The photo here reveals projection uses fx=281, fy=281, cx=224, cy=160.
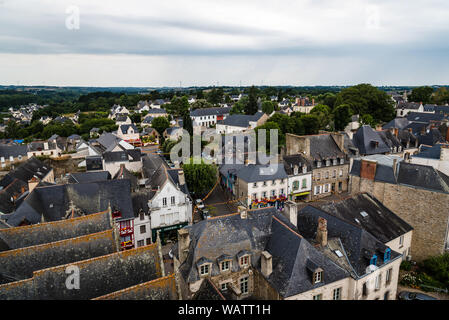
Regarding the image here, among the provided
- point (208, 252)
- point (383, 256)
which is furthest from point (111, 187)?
point (383, 256)

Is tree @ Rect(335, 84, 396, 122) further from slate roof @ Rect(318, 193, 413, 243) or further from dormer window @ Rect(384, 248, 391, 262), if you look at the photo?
dormer window @ Rect(384, 248, 391, 262)

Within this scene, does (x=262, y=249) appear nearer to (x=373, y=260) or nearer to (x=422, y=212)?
(x=373, y=260)

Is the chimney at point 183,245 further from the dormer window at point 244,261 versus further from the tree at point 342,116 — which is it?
the tree at point 342,116

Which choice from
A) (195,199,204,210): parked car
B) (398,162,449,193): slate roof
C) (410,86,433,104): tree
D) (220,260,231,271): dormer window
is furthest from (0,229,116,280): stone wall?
(410,86,433,104): tree

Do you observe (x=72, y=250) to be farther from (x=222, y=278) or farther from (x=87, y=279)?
(x=222, y=278)

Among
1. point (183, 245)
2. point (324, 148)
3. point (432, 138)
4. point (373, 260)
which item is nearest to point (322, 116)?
point (432, 138)
